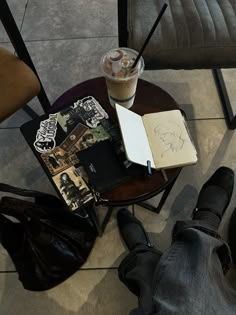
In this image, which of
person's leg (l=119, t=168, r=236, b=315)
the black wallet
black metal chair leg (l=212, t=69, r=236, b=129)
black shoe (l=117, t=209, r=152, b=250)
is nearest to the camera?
person's leg (l=119, t=168, r=236, b=315)

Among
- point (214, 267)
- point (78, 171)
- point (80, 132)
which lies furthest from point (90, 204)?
point (214, 267)

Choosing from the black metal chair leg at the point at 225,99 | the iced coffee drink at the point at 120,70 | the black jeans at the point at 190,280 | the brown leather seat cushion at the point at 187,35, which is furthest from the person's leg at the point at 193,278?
the black metal chair leg at the point at 225,99

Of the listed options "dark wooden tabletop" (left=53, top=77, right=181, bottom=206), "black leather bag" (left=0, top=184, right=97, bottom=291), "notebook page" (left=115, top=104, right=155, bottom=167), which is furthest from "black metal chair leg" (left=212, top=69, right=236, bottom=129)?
"black leather bag" (left=0, top=184, right=97, bottom=291)

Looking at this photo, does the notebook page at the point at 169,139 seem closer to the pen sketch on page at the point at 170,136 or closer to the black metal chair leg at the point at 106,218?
the pen sketch on page at the point at 170,136

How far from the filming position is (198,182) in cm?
130

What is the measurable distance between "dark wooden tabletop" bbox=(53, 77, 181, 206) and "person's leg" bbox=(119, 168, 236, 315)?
0.18 meters

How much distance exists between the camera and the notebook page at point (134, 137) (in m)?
0.78

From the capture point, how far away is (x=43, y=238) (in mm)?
933

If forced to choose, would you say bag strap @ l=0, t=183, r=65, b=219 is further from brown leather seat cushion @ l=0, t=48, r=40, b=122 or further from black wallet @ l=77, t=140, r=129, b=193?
brown leather seat cushion @ l=0, t=48, r=40, b=122

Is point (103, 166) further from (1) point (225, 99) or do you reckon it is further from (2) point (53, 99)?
(1) point (225, 99)

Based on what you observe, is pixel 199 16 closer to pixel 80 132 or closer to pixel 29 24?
pixel 80 132

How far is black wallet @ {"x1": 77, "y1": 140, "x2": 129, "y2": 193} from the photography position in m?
0.78

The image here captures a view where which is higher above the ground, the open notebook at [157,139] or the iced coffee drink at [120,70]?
the iced coffee drink at [120,70]

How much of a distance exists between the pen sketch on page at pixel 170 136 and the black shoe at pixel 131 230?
44cm
